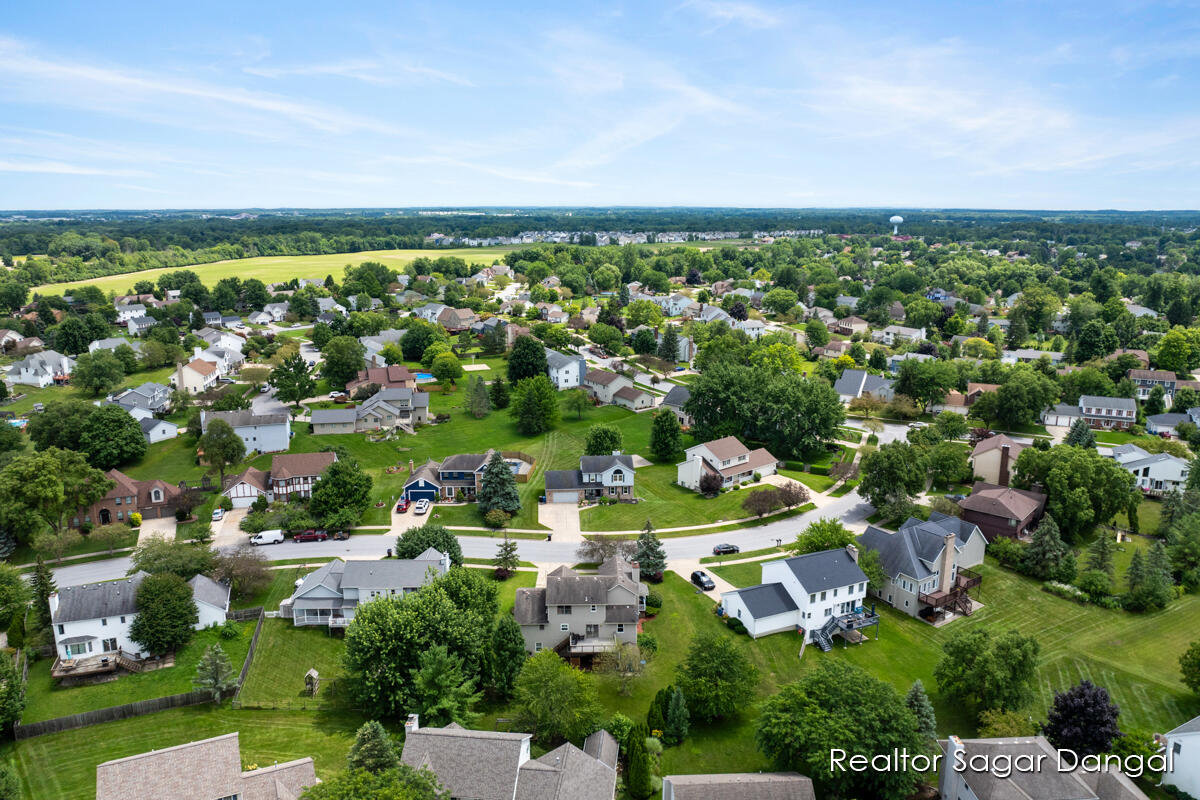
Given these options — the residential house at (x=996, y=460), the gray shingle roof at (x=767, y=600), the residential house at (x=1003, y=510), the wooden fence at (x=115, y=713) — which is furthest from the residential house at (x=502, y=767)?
the residential house at (x=996, y=460)

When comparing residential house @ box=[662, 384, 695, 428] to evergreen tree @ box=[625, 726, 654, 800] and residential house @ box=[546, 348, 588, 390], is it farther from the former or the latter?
evergreen tree @ box=[625, 726, 654, 800]

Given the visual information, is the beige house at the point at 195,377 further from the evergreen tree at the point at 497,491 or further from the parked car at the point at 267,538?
the evergreen tree at the point at 497,491

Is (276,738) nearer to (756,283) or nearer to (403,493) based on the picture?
(403,493)

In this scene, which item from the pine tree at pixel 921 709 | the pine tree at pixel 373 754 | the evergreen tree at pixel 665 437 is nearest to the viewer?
the pine tree at pixel 373 754

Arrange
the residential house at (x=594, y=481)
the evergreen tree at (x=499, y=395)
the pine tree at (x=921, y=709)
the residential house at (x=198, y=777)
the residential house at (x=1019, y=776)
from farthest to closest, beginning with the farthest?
the evergreen tree at (x=499, y=395), the residential house at (x=594, y=481), the pine tree at (x=921, y=709), the residential house at (x=1019, y=776), the residential house at (x=198, y=777)

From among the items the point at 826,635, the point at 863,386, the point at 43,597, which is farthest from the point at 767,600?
the point at 863,386

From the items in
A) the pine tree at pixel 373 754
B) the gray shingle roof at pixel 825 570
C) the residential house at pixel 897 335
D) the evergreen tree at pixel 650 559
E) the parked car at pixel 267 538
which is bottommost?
the parked car at pixel 267 538

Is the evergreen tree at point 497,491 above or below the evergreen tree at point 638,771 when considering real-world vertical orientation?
above
